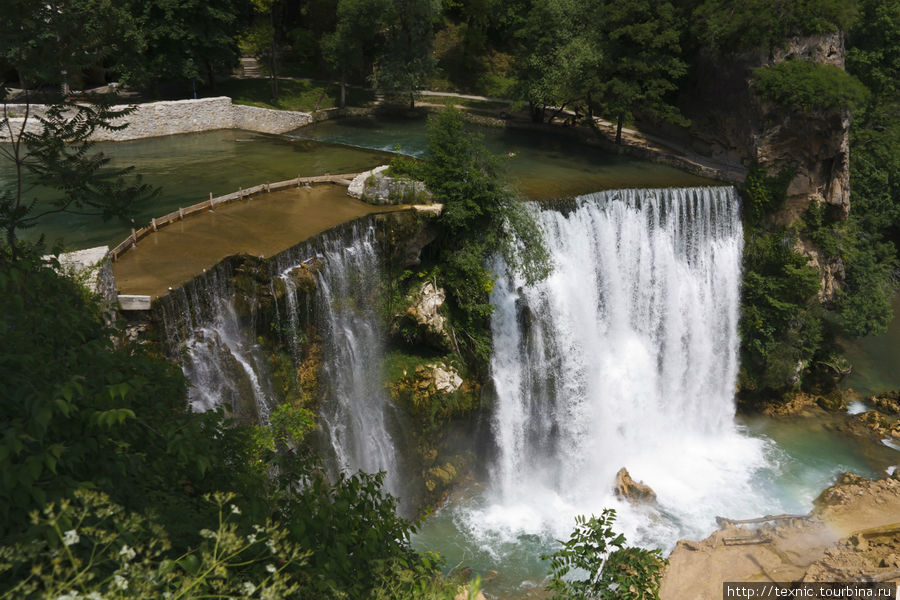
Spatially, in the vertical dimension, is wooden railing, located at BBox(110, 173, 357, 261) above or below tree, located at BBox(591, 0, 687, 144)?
below

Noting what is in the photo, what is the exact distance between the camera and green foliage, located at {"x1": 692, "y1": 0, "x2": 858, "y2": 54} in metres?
26.3

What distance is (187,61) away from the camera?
32938 millimetres

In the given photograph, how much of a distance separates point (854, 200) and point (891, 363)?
26.6 feet

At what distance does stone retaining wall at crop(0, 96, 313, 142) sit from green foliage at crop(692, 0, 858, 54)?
22.2 metres

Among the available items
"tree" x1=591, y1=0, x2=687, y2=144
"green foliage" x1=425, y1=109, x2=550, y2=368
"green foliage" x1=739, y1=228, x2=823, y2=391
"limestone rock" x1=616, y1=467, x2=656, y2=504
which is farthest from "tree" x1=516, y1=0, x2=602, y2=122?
"limestone rock" x1=616, y1=467, x2=656, y2=504

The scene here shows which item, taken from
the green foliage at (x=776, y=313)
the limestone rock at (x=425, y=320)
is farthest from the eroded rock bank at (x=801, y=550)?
the limestone rock at (x=425, y=320)

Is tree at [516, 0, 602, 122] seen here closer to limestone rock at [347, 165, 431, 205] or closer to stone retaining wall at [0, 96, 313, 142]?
stone retaining wall at [0, 96, 313, 142]

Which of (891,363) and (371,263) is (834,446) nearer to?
(891,363)

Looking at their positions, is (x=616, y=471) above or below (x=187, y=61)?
below

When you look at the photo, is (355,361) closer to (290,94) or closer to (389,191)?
(389,191)

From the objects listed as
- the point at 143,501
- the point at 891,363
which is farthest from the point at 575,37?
the point at 143,501

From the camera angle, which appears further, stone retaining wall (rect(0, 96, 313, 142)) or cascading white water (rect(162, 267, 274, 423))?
stone retaining wall (rect(0, 96, 313, 142))

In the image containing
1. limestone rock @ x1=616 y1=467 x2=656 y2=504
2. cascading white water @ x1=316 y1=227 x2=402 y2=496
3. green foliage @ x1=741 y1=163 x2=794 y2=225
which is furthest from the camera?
green foliage @ x1=741 y1=163 x2=794 y2=225

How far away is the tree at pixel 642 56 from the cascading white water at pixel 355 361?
1745 cm
